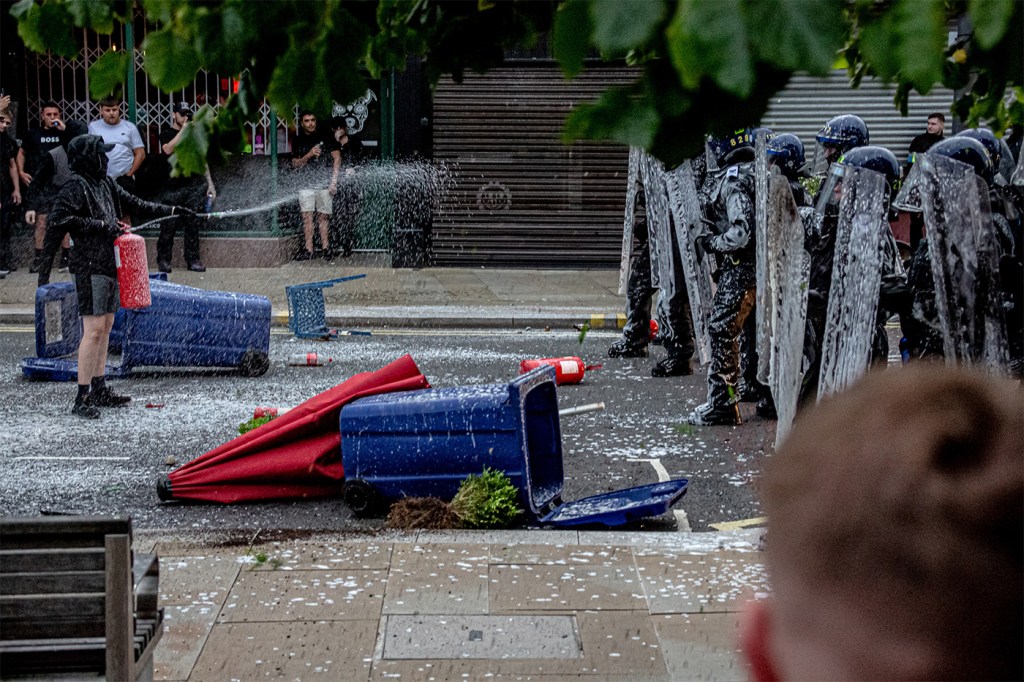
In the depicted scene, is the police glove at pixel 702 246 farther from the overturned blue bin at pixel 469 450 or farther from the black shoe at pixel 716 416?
the overturned blue bin at pixel 469 450

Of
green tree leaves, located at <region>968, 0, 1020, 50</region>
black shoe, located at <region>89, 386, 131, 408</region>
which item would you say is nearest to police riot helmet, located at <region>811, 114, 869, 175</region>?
black shoe, located at <region>89, 386, 131, 408</region>

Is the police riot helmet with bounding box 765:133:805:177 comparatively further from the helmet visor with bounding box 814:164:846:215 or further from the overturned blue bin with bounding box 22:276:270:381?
the overturned blue bin with bounding box 22:276:270:381

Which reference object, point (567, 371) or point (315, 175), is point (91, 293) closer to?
point (567, 371)

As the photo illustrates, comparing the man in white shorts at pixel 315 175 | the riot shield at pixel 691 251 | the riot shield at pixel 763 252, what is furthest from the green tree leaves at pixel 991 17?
the man in white shorts at pixel 315 175

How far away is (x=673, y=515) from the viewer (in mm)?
6898

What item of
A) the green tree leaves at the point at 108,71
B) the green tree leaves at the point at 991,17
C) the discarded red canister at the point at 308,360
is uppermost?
the green tree leaves at the point at 991,17

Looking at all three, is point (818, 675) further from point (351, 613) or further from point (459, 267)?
point (459, 267)

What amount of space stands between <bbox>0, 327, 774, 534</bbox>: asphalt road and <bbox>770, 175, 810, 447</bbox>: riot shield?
0.75 metres

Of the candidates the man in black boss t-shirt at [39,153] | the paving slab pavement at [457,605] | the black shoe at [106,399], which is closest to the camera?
the paving slab pavement at [457,605]

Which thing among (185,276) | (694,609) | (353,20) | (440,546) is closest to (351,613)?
(440,546)

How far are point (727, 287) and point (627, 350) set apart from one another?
3112mm

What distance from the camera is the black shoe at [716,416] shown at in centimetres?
931

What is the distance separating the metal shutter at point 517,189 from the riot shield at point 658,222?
772cm

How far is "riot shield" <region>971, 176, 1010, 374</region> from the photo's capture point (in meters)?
5.26
